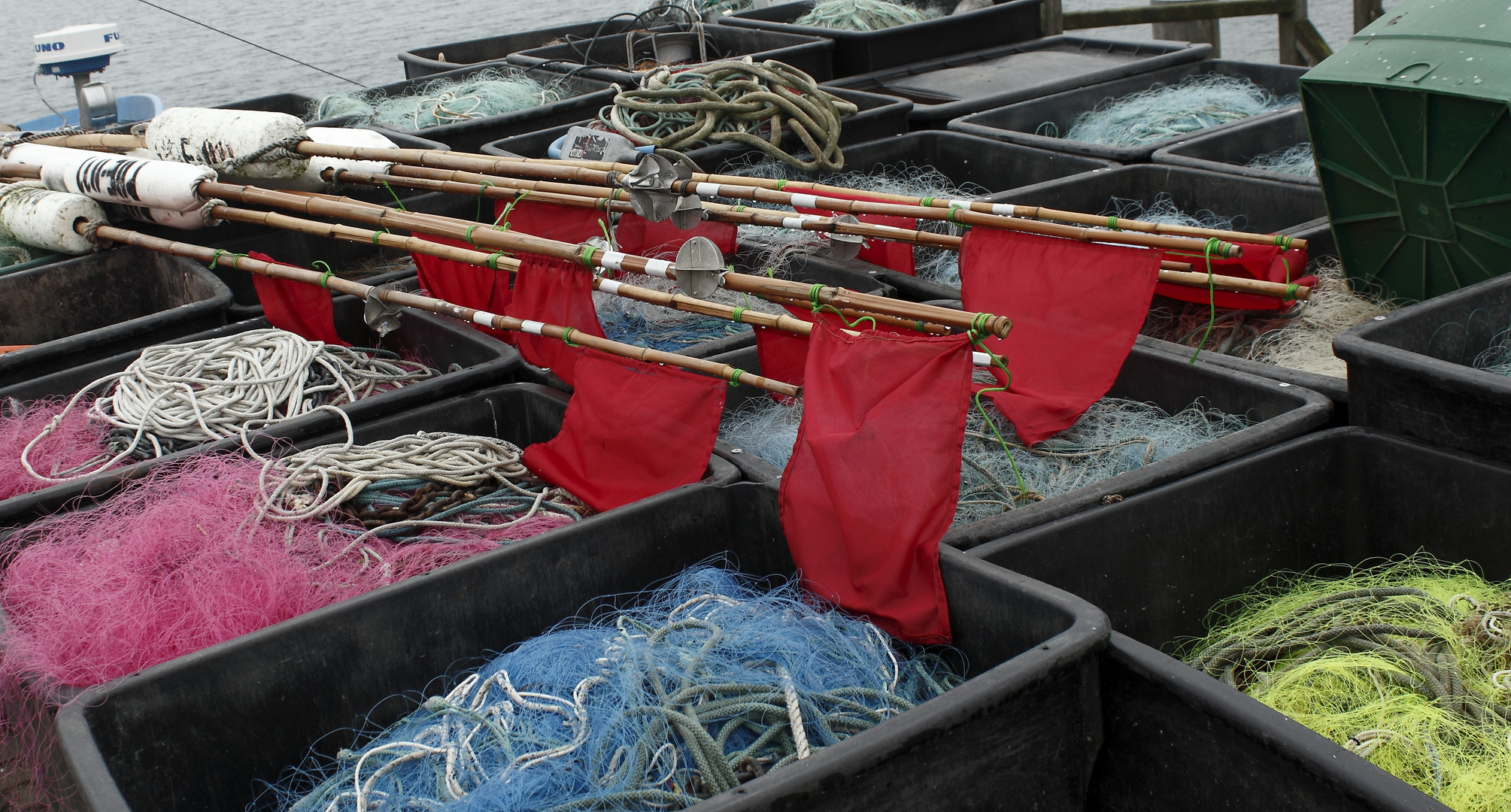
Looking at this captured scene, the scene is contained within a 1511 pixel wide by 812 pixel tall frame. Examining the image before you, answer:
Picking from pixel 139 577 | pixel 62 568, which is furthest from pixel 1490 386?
pixel 62 568

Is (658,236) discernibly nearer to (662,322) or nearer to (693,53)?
(662,322)

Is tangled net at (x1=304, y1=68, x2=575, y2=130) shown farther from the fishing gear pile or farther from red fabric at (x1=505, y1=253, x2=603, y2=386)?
the fishing gear pile

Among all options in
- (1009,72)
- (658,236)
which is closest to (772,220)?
(658,236)

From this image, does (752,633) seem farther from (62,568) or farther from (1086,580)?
(62,568)

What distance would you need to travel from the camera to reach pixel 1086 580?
2.55 meters

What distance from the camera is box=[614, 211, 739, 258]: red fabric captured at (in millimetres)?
4094

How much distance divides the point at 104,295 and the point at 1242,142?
14.3 ft

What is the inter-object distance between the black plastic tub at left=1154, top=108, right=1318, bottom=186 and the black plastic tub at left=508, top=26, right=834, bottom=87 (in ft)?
7.19

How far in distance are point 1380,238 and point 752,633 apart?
2.10 m

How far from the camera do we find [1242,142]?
4.92m

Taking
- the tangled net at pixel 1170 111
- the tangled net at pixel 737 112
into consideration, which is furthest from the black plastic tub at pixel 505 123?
the tangled net at pixel 1170 111

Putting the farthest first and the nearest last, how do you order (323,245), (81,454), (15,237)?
(323,245), (15,237), (81,454)

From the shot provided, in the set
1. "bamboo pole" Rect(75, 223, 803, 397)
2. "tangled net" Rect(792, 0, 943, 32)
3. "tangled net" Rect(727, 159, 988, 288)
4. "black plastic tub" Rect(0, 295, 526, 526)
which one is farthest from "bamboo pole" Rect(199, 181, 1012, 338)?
"tangled net" Rect(792, 0, 943, 32)

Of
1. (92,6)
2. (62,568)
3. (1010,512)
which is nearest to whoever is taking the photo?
(1010,512)
